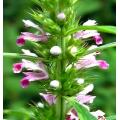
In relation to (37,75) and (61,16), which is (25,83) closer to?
(37,75)

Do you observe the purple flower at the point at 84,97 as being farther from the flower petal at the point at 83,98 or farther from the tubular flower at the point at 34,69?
the tubular flower at the point at 34,69

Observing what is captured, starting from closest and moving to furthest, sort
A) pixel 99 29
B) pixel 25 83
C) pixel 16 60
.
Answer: pixel 99 29 < pixel 25 83 < pixel 16 60

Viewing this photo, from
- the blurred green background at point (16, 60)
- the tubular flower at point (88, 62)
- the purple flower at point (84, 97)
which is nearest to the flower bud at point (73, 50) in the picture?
the tubular flower at point (88, 62)

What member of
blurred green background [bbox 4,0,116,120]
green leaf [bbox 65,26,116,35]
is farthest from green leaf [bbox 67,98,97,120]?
blurred green background [bbox 4,0,116,120]

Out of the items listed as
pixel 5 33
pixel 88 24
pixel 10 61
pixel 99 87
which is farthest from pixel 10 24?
pixel 88 24

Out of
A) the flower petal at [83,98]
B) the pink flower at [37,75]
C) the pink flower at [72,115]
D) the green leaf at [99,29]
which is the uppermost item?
the green leaf at [99,29]

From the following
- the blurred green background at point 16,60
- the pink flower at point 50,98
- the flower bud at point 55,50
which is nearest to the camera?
the flower bud at point 55,50

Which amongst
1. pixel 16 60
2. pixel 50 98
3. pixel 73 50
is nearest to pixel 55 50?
pixel 73 50

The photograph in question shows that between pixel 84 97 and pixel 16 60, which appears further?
pixel 16 60
